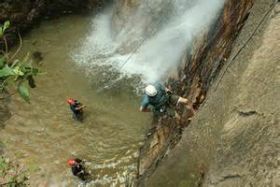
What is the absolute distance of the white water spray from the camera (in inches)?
563

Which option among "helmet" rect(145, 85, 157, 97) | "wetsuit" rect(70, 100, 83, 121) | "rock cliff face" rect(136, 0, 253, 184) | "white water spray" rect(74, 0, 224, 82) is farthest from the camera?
"white water spray" rect(74, 0, 224, 82)

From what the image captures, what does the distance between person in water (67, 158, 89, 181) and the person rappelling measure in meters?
2.54

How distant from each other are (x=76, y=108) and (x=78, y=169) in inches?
79.6

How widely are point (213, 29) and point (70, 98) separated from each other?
5.23 metres

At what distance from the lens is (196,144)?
798 cm

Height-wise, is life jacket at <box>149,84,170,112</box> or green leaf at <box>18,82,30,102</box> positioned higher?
green leaf at <box>18,82,30,102</box>

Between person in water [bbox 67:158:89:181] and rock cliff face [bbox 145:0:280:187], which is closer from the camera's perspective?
rock cliff face [bbox 145:0:280:187]

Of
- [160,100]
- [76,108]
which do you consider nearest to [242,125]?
[160,100]

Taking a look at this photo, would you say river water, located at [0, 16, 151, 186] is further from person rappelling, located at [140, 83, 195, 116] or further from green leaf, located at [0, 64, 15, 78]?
green leaf, located at [0, 64, 15, 78]

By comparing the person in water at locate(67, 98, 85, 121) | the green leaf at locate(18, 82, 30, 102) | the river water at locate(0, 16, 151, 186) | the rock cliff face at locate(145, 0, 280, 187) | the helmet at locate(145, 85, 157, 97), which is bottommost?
the river water at locate(0, 16, 151, 186)

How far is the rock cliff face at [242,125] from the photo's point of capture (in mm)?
Result: 5734

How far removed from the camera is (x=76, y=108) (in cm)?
1370

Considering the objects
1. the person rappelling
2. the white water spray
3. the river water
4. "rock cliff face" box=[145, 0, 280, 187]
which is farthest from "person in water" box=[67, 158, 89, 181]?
"rock cliff face" box=[145, 0, 280, 187]

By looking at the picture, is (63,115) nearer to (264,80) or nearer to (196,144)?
(196,144)
